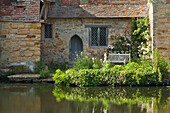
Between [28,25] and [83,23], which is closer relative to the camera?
[28,25]

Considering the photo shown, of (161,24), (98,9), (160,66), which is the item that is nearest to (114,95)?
(160,66)

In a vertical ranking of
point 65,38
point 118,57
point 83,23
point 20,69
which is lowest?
point 20,69

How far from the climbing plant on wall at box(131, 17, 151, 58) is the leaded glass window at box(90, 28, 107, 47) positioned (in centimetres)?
168

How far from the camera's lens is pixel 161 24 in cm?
1490

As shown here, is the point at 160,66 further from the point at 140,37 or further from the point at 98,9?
the point at 98,9

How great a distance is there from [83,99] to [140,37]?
26.9ft

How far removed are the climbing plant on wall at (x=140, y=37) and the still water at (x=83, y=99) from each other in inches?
195

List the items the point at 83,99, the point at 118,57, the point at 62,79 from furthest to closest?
1. the point at 118,57
2. the point at 62,79
3. the point at 83,99

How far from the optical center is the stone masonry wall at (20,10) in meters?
14.5

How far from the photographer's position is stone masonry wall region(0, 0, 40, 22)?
1448cm

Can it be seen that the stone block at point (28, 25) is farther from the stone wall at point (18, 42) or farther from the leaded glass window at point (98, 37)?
the leaded glass window at point (98, 37)

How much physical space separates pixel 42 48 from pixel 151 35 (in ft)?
21.1

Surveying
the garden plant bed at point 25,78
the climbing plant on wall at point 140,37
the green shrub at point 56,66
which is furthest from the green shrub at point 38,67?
the climbing plant on wall at point 140,37

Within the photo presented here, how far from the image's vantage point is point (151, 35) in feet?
50.5
